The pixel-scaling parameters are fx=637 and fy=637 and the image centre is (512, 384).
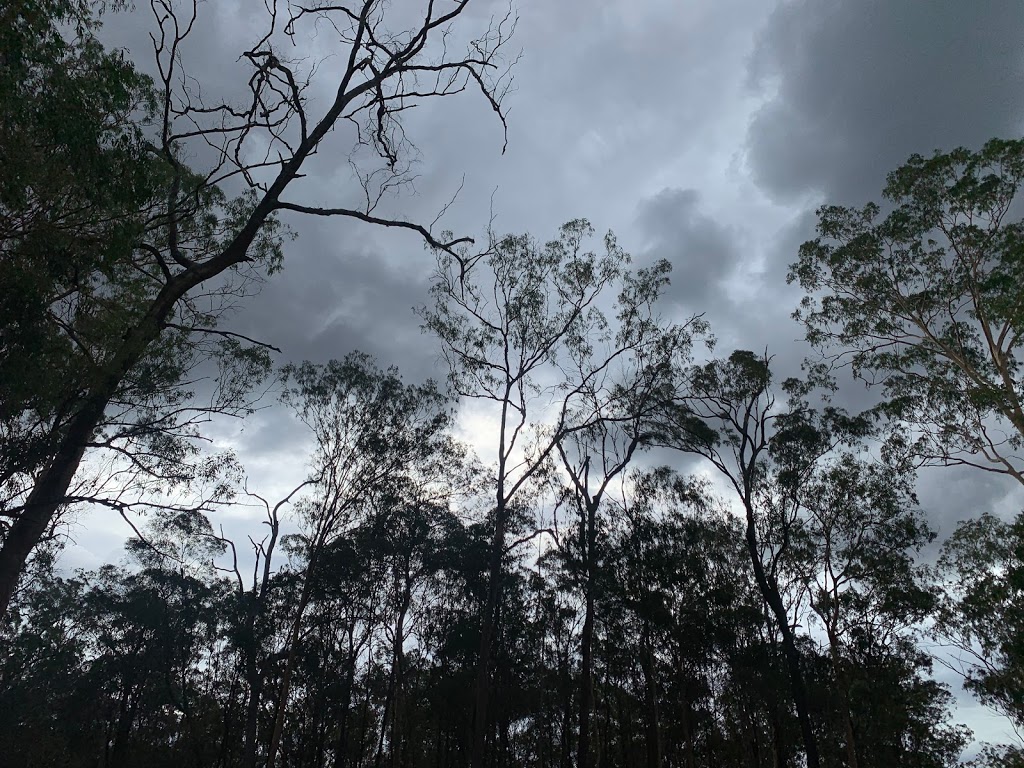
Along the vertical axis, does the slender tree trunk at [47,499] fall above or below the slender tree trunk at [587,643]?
below

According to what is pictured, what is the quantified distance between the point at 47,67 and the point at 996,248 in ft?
52.8

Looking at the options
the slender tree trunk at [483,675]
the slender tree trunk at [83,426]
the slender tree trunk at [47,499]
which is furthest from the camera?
the slender tree trunk at [483,675]

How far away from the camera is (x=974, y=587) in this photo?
56.2ft

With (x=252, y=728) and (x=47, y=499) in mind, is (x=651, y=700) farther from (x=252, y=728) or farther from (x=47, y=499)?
(x=47, y=499)

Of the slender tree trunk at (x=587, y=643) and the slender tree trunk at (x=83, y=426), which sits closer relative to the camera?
the slender tree trunk at (x=83, y=426)

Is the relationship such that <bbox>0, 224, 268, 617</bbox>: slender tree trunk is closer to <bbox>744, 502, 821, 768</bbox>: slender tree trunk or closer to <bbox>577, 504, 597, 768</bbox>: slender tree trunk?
<bbox>577, 504, 597, 768</bbox>: slender tree trunk

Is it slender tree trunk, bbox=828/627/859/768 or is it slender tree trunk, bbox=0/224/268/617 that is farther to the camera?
slender tree trunk, bbox=828/627/859/768

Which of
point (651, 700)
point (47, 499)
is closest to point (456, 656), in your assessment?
point (651, 700)

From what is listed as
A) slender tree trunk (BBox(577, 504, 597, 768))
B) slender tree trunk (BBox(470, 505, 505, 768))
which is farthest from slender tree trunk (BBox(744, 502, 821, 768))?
slender tree trunk (BBox(470, 505, 505, 768))

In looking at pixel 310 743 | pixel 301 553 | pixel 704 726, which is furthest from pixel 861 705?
pixel 310 743

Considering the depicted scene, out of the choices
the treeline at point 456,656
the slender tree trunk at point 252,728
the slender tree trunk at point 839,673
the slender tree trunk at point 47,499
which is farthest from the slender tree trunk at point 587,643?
the slender tree trunk at point 47,499

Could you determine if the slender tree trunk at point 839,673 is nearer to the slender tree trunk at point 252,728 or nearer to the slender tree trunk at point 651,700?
the slender tree trunk at point 651,700

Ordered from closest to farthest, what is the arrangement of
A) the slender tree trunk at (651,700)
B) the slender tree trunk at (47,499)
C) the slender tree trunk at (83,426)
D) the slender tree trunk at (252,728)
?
the slender tree trunk at (83,426), the slender tree trunk at (47,499), the slender tree trunk at (252,728), the slender tree trunk at (651,700)

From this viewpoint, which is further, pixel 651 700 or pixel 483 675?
pixel 651 700
